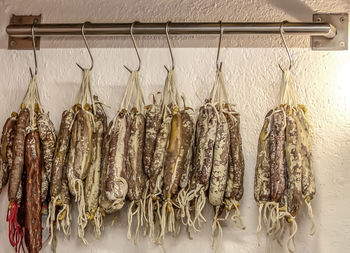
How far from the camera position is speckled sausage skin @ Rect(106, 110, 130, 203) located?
182 cm


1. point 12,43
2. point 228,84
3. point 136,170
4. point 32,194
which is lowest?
point 32,194

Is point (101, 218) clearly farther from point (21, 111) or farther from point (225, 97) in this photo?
point (225, 97)

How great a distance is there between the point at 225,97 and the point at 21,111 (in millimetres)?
681

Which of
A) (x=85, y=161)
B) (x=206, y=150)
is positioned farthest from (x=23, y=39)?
(x=206, y=150)

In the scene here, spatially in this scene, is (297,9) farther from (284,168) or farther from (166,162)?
(166,162)

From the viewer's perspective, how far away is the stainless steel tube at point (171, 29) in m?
1.87

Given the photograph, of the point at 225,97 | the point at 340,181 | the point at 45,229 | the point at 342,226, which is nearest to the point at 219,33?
the point at 225,97

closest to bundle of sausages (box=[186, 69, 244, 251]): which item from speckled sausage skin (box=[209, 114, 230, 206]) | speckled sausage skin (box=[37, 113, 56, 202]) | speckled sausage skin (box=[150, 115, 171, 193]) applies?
speckled sausage skin (box=[209, 114, 230, 206])

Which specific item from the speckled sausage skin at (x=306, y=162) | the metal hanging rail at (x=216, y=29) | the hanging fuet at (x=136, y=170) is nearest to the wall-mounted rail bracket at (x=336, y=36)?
the metal hanging rail at (x=216, y=29)

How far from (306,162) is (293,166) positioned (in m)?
0.05

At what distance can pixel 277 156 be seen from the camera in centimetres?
180

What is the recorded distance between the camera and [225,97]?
1.94 metres

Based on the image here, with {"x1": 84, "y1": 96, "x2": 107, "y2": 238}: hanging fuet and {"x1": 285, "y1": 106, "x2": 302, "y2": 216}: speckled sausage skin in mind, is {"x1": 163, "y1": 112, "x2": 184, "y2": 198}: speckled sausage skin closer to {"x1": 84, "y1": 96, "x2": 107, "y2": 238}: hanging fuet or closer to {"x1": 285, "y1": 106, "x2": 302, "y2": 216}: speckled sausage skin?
{"x1": 84, "y1": 96, "x2": 107, "y2": 238}: hanging fuet

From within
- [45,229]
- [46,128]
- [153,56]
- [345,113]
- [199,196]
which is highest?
[153,56]
